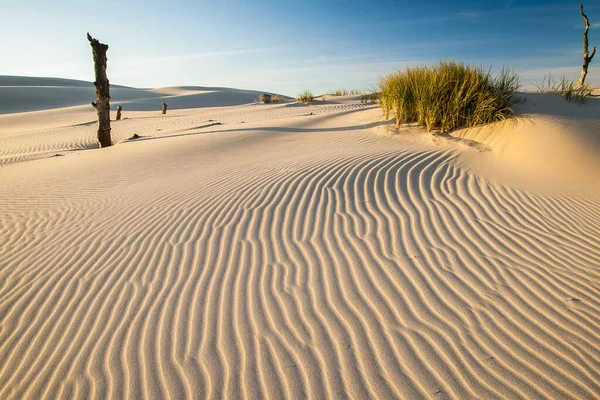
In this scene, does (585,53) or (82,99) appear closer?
(585,53)

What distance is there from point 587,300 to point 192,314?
286 centimetres

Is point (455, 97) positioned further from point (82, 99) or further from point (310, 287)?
point (82, 99)

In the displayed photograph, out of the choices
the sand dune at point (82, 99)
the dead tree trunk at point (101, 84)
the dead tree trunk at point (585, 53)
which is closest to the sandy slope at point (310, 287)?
the dead tree trunk at point (101, 84)

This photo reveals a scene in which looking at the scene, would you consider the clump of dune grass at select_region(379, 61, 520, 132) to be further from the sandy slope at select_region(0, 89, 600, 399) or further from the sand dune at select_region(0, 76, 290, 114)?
the sand dune at select_region(0, 76, 290, 114)

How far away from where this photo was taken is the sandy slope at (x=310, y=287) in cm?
190

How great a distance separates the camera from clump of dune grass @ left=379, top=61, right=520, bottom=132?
7.34m

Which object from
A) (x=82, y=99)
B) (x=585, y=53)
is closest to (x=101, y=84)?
(x=585, y=53)

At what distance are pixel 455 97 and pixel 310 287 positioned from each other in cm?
683

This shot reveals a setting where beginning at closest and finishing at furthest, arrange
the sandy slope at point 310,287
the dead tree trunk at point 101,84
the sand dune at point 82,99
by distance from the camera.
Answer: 1. the sandy slope at point 310,287
2. the dead tree trunk at point 101,84
3. the sand dune at point 82,99

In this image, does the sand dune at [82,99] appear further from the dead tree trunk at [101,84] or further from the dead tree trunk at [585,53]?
the dead tree trunk at [585,53]

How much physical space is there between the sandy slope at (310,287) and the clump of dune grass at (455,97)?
2489 millimetres

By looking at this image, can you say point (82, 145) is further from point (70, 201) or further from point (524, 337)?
point (524, 337)

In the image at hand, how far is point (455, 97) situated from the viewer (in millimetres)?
7570

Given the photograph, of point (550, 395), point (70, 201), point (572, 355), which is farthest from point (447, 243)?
point (70, 201)
